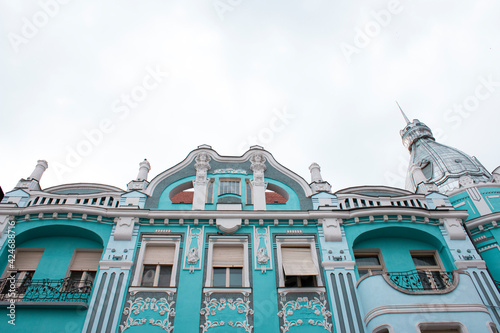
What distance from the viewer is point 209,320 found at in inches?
520

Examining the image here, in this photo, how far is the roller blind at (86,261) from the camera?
15.1 m

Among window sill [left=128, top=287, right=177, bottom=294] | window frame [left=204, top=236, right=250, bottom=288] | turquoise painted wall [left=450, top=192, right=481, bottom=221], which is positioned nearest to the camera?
window sill [left=128, top=287, right=177, bottom=294]

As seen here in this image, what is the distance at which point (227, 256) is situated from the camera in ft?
50.2

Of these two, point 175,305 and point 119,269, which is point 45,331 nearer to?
point 119,269

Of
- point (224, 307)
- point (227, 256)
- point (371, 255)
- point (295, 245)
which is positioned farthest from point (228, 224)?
point (371, 255)

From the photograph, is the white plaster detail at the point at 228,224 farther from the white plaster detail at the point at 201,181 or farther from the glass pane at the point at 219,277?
the glass pane at the point at 219,277

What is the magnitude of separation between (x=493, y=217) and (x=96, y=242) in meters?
15.3

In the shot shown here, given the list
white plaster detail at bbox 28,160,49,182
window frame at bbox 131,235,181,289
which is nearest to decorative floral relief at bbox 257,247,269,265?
window frame at bbox 131,235,181,289

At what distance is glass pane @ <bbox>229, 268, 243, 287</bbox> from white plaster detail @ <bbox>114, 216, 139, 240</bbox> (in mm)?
3823

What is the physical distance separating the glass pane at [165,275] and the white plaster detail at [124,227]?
1.65m

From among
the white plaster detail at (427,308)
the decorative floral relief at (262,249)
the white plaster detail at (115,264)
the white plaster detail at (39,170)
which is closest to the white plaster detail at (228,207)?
the decorative floral relief at (262,249)

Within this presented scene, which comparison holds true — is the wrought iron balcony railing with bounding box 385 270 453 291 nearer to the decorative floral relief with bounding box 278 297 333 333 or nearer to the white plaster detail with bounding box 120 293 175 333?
the decorative floral relief with bounding box 278 297 333 333

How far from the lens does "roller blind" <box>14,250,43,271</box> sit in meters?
15.0

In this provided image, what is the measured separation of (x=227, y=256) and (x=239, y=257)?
426 millimetres
